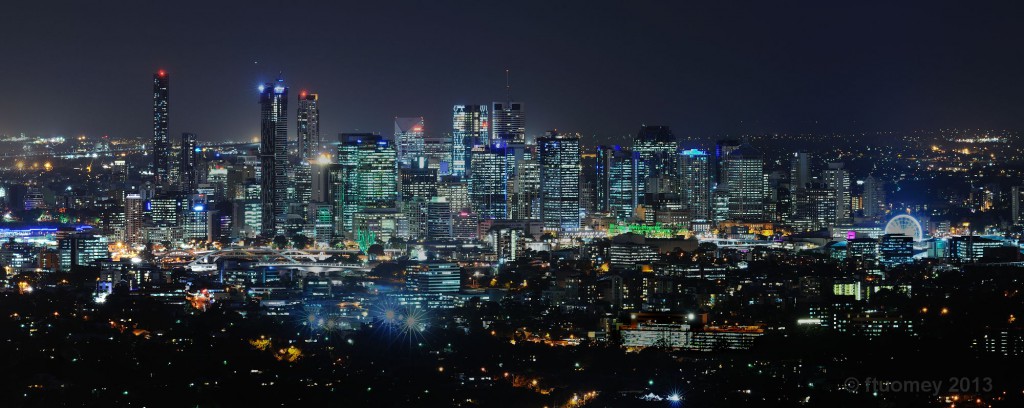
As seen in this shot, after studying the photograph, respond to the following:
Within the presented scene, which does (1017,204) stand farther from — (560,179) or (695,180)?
(560,179)

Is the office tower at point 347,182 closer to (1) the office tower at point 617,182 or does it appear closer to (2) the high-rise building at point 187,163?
(2) the high-rise building at point 187,163

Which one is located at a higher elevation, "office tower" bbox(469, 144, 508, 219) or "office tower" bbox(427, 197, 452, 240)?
"office tower" bbox(469, 144, 508, 219)

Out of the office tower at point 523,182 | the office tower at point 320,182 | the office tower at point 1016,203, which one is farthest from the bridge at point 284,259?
the office tower at point 1016,203

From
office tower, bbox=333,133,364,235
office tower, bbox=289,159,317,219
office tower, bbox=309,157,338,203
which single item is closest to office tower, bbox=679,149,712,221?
office tower, bbox=333,133,364,235

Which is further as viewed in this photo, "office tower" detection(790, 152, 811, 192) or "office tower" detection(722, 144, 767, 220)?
"office tower" detection(790, 152, 811, 192)

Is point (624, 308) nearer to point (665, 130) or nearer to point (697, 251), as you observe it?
point (697, 251)

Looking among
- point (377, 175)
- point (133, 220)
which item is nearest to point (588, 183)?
point (377, 175)

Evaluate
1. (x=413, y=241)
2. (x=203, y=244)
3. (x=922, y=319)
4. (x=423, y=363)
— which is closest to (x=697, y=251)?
(x=413, y=241)

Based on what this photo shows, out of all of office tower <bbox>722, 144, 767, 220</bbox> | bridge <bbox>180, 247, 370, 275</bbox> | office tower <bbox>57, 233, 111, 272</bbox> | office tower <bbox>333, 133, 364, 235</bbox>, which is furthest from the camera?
office tower <bbox>722, 144, 767, 220</bbox>

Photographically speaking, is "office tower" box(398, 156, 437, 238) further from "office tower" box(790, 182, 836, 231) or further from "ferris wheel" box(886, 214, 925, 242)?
"ferris wheel" box(886, 214, 925, 242)
